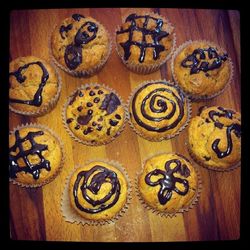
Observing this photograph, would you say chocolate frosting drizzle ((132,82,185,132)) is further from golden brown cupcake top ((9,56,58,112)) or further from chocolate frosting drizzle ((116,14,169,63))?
golden brown cupcake top ((9,56,58,112))

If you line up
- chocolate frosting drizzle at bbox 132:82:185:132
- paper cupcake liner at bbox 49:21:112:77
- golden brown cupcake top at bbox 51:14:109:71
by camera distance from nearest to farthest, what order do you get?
chocolate frosting drizzle at bbox 132:82:185:132 → golden brown cupcake top at bbox 51:14:109:71 → paper cupcake liner at bbox 49:21:112:77

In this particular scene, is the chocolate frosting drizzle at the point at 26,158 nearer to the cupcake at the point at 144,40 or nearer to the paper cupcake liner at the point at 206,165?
the cupcake at the point at 144,40

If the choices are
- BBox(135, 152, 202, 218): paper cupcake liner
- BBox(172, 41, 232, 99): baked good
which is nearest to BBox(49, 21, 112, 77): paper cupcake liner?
BBox(172, 41, 232, 99): baked good

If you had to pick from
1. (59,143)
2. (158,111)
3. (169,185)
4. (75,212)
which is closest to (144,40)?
(158,111)

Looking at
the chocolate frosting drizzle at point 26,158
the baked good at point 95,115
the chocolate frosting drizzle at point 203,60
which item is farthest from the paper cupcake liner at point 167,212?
the chocolate frosting drizzle at point 203,60

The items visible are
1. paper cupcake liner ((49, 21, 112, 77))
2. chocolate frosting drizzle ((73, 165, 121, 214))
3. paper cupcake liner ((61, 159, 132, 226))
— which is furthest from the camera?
paper cupcake liner ((49, 21, 112, 77))
